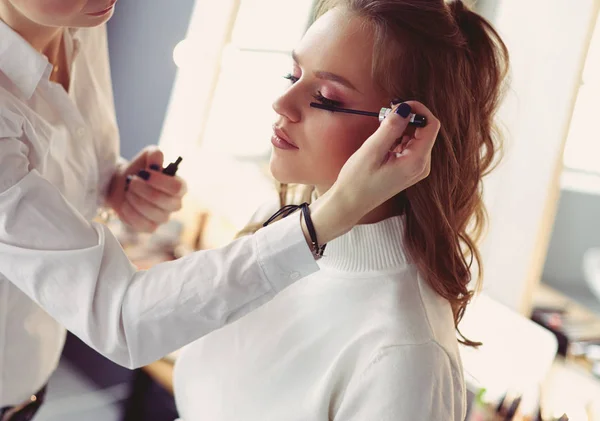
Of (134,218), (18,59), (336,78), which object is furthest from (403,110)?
(134,218)

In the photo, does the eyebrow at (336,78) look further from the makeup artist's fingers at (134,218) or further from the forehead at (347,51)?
the makeup artist's fingers at (134,218)

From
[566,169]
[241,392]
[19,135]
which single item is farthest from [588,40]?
[19,135]

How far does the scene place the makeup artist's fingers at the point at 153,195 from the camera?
3.68ft

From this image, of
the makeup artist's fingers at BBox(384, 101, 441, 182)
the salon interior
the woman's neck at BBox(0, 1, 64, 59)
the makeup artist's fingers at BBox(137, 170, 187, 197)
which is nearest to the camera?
the makeup artist's fingers at BBox(384, 101, 441, 182)

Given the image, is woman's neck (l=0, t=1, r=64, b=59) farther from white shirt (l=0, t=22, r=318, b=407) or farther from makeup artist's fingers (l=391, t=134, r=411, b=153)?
makeup artist's fingers (l=391, t=134, r=411, b=153)

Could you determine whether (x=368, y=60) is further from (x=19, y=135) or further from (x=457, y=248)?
(x=19, y=135)

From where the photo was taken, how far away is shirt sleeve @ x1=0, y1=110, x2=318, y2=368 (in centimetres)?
70

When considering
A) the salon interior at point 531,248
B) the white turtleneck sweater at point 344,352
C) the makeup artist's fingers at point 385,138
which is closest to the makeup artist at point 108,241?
the makeup artist's fingers at point 385,138

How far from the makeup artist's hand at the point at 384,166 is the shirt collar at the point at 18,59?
508 millimetres

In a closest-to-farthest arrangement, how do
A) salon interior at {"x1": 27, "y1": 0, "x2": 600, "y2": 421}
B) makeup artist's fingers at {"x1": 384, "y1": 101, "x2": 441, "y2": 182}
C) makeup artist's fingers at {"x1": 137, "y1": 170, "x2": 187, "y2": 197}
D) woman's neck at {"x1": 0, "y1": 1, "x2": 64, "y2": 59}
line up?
makeup artist's fingers at {"x1": 384, "y1": 101, "x2": 441, "y2": 182}
woman's neck at {"x1": 0, "y1": 1, "x2": 64, "y2": 59}
makeup artist's fingers at {"x1": 137, "y1": 170, "x2": 187, "y2": 197}
salon interior at {"x1": 27, "y1": 0, "x2": 600, "y2": 421}

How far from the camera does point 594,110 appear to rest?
1.53 metres

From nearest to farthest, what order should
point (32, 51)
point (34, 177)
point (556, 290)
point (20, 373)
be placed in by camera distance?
point (34, 177) → point (32, 51) → point (20, 373) → point (556, 290)

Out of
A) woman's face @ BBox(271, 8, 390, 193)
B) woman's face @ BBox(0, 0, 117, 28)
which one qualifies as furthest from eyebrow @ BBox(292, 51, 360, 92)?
woman's face @ BBox(0, 0, 117, 28)

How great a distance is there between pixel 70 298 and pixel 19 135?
224 mm
